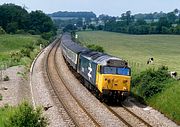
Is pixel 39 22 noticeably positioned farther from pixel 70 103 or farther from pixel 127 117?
pixel 127 117

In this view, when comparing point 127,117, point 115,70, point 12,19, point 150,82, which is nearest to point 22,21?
point 12,19

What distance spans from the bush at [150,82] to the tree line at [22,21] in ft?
402

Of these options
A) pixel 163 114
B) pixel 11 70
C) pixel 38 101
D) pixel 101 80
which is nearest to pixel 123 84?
pixel 101 80

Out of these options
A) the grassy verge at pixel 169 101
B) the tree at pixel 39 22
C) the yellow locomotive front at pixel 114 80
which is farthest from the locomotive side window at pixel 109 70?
the tree at pixel 39 22

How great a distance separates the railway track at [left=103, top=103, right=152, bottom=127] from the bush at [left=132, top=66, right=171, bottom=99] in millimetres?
2806

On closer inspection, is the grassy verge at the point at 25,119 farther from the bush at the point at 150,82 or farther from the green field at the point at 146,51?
the green field at the point at 146,51

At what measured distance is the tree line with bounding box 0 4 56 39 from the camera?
530 feet

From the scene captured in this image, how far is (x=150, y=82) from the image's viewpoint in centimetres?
3225

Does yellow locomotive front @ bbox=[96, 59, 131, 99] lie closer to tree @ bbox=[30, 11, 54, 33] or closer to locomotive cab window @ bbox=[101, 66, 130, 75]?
locomotive cab window @ bbox=[101, 66, 130, 75]

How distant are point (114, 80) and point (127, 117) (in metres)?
4.14

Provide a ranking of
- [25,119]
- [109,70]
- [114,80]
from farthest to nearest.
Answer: [109,70], [114,80], [25,119]

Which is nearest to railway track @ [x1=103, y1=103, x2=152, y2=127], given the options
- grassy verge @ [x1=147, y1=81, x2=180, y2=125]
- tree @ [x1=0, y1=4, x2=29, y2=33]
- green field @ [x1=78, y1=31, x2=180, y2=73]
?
grassy verge @ [x1=147, y1=81, x2=180, y2=125]

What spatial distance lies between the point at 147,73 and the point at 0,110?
13.1m

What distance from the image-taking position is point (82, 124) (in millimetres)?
23953
